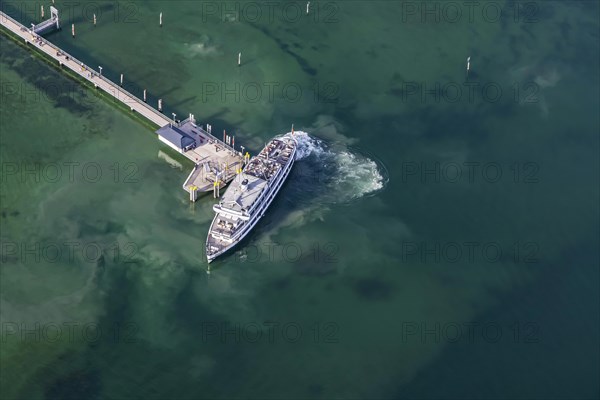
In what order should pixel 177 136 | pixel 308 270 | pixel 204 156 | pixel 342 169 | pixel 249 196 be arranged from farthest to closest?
pixel 204 156 → pixel 342 169 → pixel 177 136 → pixel 249 196 → pixel 308 270

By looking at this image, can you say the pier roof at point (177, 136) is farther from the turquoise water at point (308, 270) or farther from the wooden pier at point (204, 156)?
the turquoise water at point (308, 270)

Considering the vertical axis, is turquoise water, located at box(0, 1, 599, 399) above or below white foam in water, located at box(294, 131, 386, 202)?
below

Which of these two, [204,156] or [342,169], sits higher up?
[342,169]

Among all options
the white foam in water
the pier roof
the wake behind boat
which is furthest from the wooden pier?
the white foam in water

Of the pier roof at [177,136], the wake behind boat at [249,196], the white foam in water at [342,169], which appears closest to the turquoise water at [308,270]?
the white foam in water at [342,169]

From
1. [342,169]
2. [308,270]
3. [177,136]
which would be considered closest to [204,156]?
[177,136]

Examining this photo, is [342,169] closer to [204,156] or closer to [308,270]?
[308,270]

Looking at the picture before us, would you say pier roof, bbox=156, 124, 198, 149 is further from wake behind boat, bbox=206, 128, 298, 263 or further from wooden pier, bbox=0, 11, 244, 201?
wake behind boat, bbox=206, 128, 298, 263
